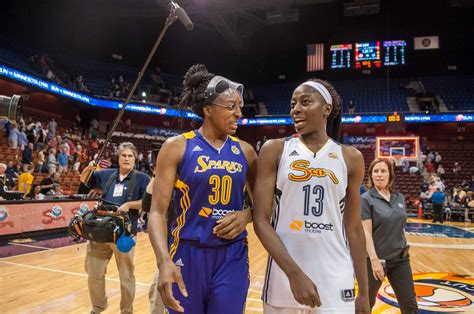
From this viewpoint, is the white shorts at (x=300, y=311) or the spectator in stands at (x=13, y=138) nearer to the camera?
the white shorts at (x=300, y=311)

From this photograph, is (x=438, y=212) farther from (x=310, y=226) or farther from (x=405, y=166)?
(x=310, y=226)

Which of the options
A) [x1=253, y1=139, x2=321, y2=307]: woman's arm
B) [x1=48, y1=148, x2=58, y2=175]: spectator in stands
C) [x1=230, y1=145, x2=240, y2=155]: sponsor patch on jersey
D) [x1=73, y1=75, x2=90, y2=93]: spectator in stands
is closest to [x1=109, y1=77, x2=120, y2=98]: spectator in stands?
[x1=73, y1=75, x2=90, y2=93]: spectator in stands

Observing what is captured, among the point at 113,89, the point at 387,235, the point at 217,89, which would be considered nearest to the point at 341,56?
the point at 113,89

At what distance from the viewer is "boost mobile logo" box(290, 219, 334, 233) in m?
1.70

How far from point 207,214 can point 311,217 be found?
20.5 inches

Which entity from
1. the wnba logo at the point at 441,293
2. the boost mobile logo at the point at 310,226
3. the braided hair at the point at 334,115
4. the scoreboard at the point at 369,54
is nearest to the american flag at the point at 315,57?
the scoreboard at the point at 369,54

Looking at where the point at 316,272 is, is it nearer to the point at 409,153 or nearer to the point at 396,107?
the point at 409,153

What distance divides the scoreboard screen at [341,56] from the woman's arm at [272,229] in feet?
82.1

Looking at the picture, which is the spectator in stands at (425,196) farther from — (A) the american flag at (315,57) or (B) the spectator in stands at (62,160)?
(B) the spectator in stands at (62,160)

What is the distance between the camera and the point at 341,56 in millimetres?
25141

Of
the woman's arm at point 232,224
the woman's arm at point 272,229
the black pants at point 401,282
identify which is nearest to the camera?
the woman's arm at point 272,229

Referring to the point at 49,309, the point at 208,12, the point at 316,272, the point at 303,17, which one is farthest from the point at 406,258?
the point at 303,17

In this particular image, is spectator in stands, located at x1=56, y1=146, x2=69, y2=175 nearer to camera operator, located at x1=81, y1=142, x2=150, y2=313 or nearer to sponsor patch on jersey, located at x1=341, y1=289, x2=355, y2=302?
camera operator, located at x1=81, y1=142, x2=150, y2=313

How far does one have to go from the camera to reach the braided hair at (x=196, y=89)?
7.20 feet
